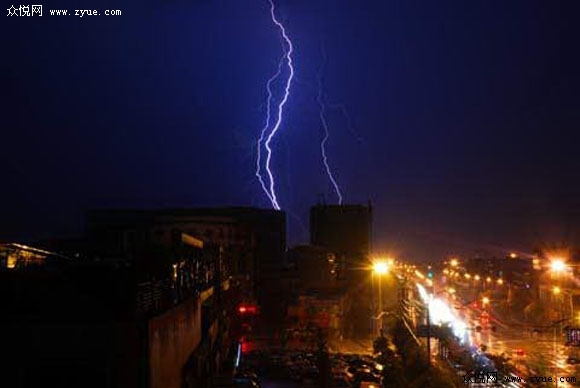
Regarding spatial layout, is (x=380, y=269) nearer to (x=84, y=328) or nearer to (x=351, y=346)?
(x=351, y=346)

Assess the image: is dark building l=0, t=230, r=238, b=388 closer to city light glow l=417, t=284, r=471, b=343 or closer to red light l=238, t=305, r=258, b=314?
city light glow l=417, t=284, r=471, b=343

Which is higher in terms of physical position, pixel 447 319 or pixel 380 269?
pixel 380 269

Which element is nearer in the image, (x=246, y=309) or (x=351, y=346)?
(x=351, y=346)

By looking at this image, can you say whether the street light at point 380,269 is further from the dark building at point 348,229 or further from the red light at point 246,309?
the dark building at point 348,229

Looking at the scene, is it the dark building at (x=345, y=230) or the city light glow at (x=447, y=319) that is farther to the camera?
the dark building at (x=345, y=230)

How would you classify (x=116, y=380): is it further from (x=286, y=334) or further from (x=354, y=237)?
(x=354, y=237)

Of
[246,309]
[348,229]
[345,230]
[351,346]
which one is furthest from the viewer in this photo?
[345,230]

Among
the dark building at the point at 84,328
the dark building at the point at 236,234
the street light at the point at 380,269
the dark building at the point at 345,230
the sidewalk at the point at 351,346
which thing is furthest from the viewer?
the dark building at the point at 345,230

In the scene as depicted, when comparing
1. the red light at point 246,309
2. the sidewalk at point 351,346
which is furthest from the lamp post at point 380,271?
the red light at point 246,309

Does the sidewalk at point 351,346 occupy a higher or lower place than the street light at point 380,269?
lower

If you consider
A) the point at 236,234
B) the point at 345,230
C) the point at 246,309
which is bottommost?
the point at 246,309

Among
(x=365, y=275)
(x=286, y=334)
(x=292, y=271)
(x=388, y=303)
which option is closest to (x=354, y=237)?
(x=365, y=275)

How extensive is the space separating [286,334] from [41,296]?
2399 centimetres

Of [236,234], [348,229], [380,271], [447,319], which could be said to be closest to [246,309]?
[380,271]
